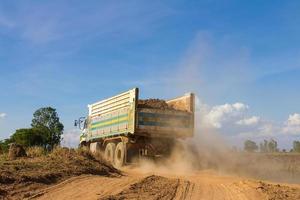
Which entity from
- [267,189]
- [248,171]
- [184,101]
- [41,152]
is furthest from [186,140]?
[267,189]

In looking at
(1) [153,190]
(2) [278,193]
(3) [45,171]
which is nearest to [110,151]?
(3) [45,171]

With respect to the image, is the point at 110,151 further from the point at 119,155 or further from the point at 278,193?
the point at 278,193

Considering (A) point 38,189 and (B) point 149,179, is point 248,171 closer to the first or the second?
(B) point 149,179

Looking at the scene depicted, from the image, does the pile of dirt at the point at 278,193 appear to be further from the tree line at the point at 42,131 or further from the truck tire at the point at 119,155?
the tree line at the point at 42,131

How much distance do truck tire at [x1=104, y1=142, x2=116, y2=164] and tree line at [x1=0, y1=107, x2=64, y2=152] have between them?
1312 cm

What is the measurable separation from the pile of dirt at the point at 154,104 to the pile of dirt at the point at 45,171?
4.29 metres

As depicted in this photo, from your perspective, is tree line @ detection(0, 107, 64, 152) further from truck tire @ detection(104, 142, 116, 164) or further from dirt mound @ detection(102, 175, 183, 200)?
dirt mound @ detection(102, 175, 183, 200)

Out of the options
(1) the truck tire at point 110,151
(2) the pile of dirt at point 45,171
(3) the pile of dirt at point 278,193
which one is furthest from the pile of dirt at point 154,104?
(3) the pile of dirt at point 278,193

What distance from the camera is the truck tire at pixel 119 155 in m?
19.5

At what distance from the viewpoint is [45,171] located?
36.8 ft

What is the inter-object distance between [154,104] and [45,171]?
906 cm

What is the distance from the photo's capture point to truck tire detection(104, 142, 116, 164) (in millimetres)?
21141

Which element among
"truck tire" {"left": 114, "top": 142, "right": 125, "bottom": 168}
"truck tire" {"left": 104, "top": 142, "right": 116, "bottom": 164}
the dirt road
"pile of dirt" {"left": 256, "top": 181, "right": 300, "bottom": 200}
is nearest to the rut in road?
the dirt road

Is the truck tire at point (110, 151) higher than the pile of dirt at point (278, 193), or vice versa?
the truck tire at point (110, 151)
